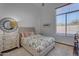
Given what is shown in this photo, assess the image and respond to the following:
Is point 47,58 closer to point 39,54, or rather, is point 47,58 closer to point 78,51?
point 39,54

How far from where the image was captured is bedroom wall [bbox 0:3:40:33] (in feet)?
5.37

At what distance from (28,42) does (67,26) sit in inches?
26.8

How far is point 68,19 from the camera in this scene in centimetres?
166

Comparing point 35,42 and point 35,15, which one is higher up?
point 35,15

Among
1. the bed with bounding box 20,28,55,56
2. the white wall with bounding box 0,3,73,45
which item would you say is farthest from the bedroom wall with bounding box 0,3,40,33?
the bed with bounding box 20,28,55,56

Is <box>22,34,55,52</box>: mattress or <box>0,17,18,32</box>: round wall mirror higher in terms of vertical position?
<box>0,17,18,32</box>: round wall mirror

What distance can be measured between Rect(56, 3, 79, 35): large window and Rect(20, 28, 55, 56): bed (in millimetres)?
248

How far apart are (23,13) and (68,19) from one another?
73 centimetres

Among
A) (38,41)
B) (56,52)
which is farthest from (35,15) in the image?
(56,52)

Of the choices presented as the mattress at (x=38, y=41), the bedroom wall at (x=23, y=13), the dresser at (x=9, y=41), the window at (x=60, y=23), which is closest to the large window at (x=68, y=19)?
the window at (x=60, y=23)

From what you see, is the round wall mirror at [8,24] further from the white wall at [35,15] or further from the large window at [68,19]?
the large window at [68,19]

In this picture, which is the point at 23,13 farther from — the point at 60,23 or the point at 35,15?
the point at 60,23

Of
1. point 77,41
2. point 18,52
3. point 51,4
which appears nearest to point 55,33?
point 77,41

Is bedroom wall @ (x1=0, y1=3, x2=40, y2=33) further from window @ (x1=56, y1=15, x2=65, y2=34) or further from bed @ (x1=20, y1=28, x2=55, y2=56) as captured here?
window @ (x1=56, y1=15, x2=65, y2=34)
